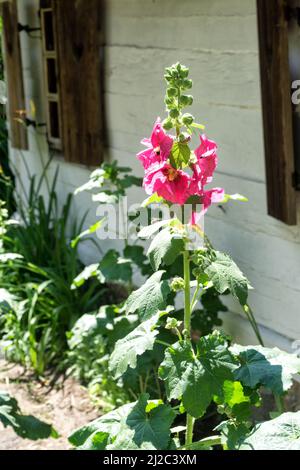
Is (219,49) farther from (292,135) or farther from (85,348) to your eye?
(85,348)

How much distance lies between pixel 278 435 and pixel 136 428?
48 centimetres

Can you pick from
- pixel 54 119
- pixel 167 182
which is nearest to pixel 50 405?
pixel 54 119

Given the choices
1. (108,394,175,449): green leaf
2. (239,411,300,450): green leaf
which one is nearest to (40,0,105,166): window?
(108,394,175,449): green leaf

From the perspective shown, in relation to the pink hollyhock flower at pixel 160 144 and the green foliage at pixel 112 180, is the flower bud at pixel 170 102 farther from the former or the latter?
the green foliage at pixel 112 180

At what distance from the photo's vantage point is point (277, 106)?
3697 mm

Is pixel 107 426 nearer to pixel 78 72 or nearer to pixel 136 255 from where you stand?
pixel 136 255

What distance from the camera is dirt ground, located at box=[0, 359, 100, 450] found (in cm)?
475

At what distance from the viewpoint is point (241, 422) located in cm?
279

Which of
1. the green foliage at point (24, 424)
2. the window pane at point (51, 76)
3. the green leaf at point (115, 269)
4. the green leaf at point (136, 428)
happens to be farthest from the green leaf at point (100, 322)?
the window pane at point (51, 76)

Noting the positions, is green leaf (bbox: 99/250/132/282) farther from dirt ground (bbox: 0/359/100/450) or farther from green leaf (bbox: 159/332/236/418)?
green leaf (bbox: 159/332/236/418)

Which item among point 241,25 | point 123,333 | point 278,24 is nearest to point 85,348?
point 123,333

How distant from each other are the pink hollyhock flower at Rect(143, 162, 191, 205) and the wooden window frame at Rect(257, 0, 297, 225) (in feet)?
3.69

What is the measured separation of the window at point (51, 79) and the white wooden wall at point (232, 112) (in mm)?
1310
